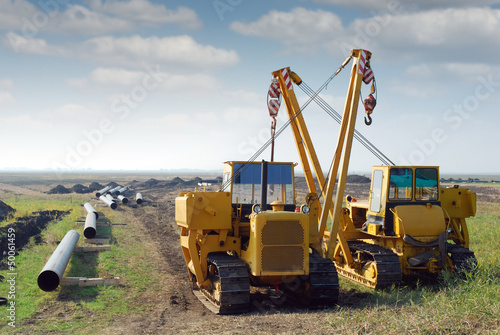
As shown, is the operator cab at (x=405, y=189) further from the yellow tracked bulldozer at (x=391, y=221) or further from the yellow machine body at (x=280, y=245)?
the yellow machine body at (x=280, y=245)

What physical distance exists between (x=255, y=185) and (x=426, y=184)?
4744mm

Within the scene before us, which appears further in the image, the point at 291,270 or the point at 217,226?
the point at 217,226

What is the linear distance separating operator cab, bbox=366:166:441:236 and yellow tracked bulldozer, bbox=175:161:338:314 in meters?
2.08

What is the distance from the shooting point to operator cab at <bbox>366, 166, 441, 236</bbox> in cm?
1304

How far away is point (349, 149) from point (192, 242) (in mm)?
4998

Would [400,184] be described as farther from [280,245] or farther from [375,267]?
[280,245]

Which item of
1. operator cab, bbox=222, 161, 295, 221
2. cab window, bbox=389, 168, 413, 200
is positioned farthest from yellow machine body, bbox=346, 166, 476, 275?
operator cab, bbox=222, 161, 295, 221

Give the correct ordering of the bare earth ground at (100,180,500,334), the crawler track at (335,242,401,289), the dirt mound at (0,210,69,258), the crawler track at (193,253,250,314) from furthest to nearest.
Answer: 1. the dirt mound at (0,210,69,258)
2. the crawler track at (335,242,401,289)
3. the crawler track at (193,253,250,314)
4. the bare earth ground at (100,180,500,334)

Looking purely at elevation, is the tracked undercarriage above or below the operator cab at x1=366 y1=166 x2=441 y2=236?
below

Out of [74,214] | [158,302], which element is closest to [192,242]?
[158,302]

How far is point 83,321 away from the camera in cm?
995

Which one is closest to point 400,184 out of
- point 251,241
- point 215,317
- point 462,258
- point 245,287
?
point 462,258

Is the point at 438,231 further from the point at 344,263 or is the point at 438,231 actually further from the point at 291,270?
the point at 291,270

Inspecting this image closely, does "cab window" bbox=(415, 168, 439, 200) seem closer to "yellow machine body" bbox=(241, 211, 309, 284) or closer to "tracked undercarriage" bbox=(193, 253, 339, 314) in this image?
"tracked undercarriage" bbox=(193, 253, 339, 314)
